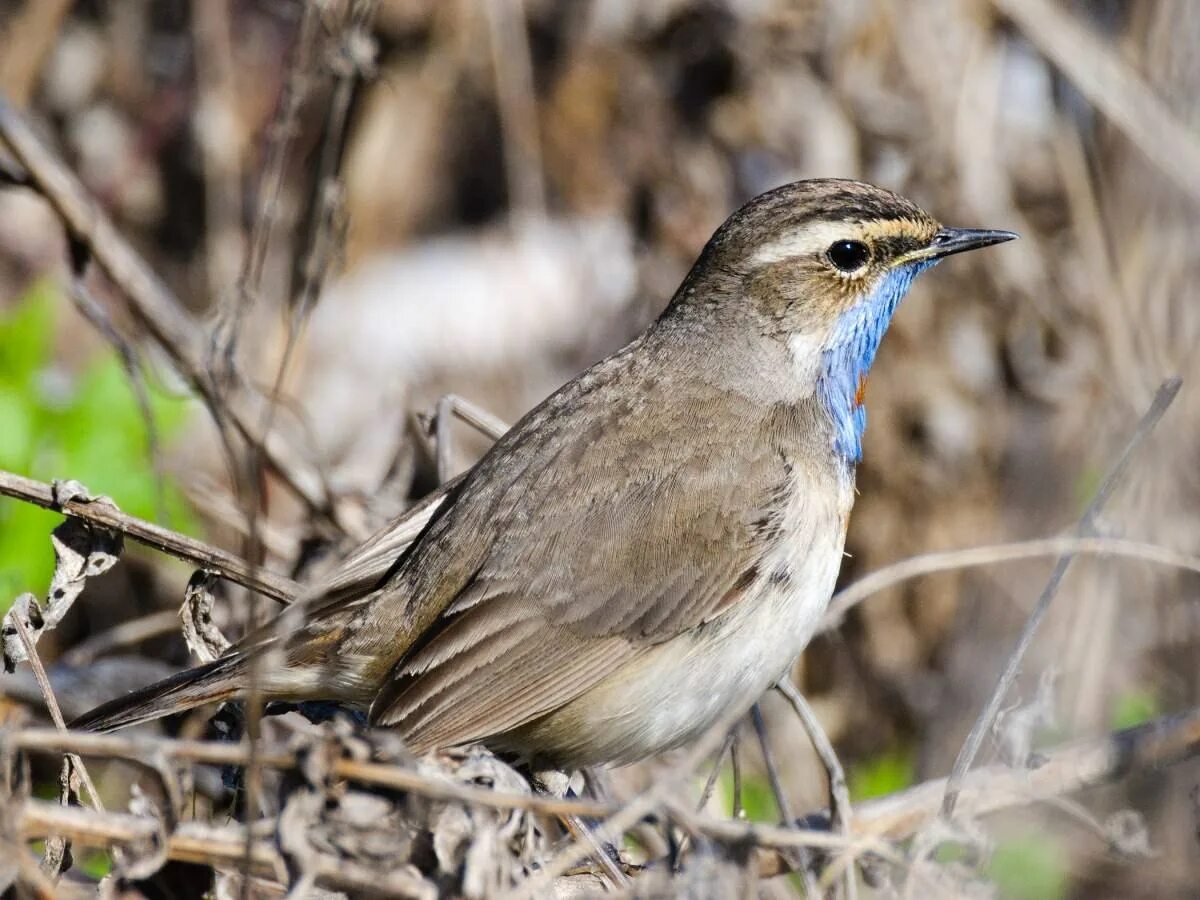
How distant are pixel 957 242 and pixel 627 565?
4.72 ft

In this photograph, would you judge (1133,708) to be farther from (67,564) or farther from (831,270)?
(67,564)

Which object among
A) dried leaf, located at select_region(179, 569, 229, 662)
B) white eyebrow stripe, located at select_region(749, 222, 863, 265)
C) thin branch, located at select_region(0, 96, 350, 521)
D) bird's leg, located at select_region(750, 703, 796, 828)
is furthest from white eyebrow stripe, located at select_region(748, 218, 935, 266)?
dried leaf, located at select_region(179, 569, 229, 662)

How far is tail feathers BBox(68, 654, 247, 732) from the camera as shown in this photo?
393cm

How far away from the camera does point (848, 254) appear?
4.67m

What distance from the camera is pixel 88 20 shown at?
8.70 meters

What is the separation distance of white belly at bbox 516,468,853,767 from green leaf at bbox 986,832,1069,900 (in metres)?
2.00

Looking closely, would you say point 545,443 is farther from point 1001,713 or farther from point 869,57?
point 869,57

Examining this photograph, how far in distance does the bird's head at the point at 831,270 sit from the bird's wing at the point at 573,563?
0.39m

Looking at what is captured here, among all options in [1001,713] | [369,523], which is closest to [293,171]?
[369,523]

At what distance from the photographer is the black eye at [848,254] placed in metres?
4.65

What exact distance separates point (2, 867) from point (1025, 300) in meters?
5.58

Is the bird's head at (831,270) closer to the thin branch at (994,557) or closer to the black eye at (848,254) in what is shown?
the black eye at (848,254)

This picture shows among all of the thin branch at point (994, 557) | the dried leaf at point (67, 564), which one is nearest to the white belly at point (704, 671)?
the thin branch at point (994, 557)

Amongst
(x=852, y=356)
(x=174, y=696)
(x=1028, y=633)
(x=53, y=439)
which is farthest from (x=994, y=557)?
(x=53, y=439)
